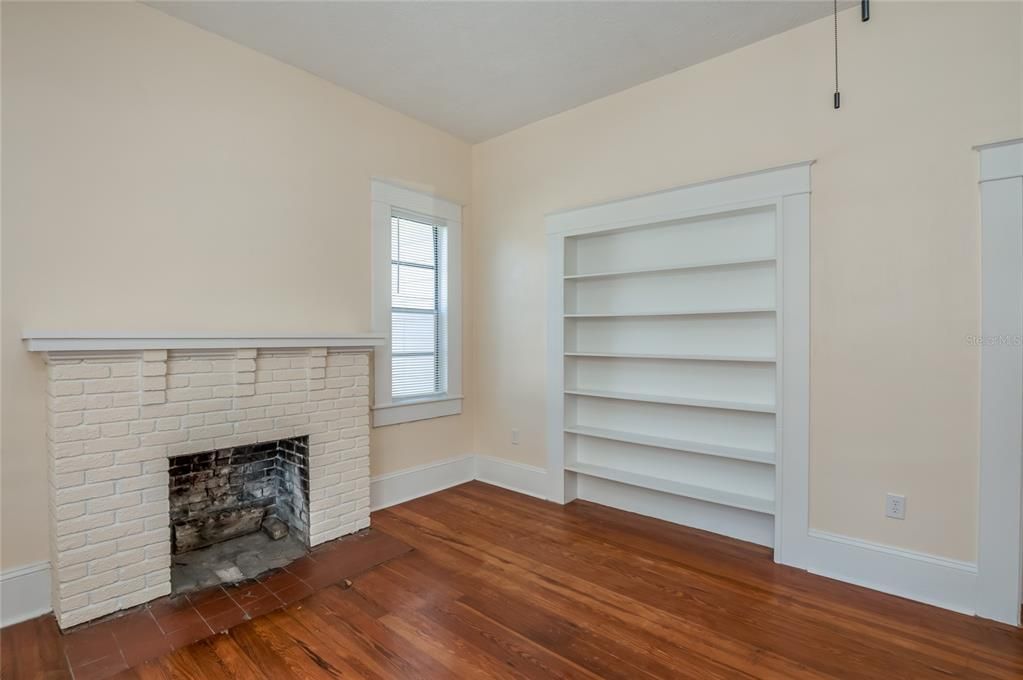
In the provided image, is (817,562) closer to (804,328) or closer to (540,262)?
(804,328)

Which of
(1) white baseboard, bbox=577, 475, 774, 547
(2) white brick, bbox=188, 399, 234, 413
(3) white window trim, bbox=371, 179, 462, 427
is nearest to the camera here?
(2) white brick, bbox=188, 399, 234, 413

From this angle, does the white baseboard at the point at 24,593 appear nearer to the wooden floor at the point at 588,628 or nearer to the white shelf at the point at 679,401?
the wooden floor at the point at 588,628

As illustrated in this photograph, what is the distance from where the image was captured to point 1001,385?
219cm

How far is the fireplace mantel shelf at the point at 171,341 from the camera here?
2.07 m

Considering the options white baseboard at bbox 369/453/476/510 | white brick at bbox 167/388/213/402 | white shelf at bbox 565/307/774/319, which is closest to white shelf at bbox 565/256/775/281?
white shelf at bbox 565/307/774/319

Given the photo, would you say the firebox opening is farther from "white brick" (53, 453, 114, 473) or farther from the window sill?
the window sill

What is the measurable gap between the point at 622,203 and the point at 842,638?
2.71m

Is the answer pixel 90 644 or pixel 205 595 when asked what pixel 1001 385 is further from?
pixel 90 644

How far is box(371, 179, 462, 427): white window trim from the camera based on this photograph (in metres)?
3.62

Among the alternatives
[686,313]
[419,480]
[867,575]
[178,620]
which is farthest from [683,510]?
[178,620]

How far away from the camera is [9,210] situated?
218cm

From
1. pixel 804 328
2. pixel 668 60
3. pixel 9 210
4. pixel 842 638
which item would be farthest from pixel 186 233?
pixel 842 638

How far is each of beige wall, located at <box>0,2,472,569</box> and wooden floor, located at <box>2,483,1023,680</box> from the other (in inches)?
45.5

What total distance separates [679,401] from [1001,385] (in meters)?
1.50
